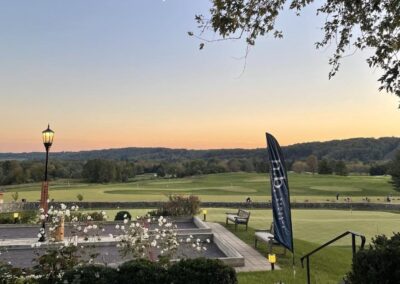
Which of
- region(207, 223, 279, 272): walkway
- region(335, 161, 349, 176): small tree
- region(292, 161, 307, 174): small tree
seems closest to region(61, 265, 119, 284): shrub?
region(207, 223, 279, 272): walkway

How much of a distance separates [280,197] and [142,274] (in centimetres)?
501

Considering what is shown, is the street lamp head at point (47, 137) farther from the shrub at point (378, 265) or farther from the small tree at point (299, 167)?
the small tree at point (299, 167)

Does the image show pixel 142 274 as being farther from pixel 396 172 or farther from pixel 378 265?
pixel 396 172

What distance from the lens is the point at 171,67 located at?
2736 cm

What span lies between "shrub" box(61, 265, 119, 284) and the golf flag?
514 cm

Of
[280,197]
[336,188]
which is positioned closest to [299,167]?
[336,188]

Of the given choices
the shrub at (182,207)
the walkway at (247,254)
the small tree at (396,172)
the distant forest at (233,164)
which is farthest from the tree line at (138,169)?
the walkway at (247,254)

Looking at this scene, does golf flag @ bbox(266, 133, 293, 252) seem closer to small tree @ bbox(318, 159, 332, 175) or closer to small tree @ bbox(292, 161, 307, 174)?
small tree @ bbox(318, 159, 332, 175)

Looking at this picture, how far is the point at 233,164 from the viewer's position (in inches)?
4031

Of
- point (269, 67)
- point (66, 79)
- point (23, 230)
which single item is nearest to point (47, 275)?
point (23, 230)

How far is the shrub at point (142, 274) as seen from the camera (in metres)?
5.76

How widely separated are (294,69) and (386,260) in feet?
66.2

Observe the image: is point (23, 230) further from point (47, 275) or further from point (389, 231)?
point (389, 231)

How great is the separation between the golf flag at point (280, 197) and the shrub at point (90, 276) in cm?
514
